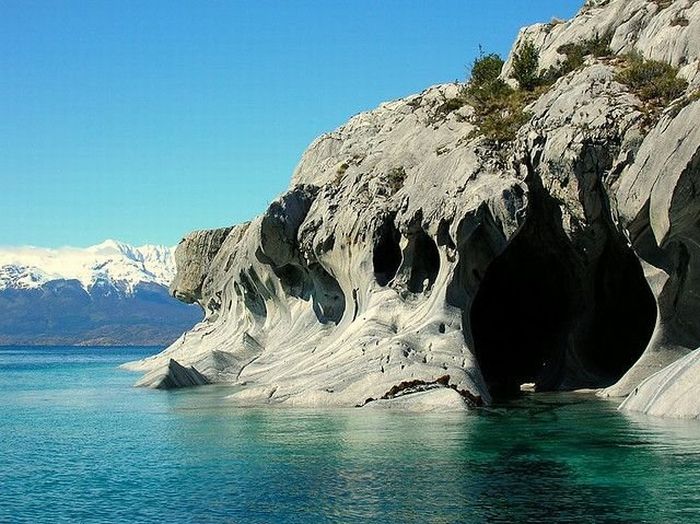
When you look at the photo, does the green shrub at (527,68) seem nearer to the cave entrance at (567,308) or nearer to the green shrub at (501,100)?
the green shrub at (501,100)

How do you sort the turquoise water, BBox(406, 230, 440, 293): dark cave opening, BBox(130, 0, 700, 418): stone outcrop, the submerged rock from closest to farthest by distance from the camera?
the turquoise water, BBox(130, 0, 700, 418): stone outcrop, BBox(406, 230, 440, 293): dark cave opening, the submerged rock

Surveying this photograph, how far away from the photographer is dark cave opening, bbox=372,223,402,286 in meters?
47.6

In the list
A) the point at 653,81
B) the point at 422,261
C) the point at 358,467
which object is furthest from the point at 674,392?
the point at 422,261

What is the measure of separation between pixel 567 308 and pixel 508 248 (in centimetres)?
390

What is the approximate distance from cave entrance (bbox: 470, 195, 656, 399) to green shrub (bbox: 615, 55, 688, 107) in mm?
Answer: 6047

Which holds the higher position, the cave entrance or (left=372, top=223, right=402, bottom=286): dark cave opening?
(left=372, top=223, right=402, bottom=286): dark cave opening

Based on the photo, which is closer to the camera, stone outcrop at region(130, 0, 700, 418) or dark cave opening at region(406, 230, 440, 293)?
stone outcrop at region(130, 0, 700, 418)

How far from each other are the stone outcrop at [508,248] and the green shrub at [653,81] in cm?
52

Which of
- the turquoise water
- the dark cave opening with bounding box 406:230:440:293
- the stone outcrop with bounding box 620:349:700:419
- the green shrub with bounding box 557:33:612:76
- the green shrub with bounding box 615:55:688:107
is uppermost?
the green shrub with bounding box 557:33:612:76

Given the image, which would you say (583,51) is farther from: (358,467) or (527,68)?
(358,467)

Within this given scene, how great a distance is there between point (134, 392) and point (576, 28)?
29.6 meters

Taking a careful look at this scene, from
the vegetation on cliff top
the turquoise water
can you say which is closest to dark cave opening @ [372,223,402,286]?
the vegetation on cliff top

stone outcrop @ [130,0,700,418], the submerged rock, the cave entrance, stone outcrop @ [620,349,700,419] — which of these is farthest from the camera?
A: the submerged rock

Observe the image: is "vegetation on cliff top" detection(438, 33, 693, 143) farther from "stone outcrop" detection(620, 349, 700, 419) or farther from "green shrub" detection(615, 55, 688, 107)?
"stone outcrop" detection(620, 349, 700, 419)
